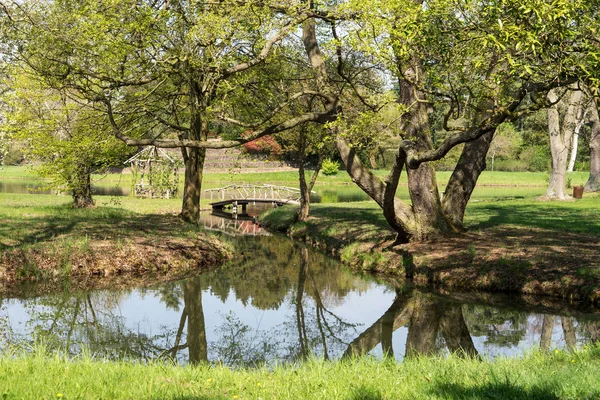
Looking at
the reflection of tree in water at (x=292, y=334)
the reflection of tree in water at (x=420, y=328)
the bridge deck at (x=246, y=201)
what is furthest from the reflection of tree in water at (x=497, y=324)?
the bridge deck at (x=246, y=201)

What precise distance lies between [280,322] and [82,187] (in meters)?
10.7

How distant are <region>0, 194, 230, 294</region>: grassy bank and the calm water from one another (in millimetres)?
1149

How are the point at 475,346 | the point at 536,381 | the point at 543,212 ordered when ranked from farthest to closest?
the point at 543,212, the point at 475,346, the point at 536,381

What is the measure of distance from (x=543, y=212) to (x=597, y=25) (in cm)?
1669

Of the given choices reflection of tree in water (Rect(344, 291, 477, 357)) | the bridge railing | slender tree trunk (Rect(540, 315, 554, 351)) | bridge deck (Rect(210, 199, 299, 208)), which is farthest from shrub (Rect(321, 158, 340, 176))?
slender tree trunk (Rect(540, 315, 554, 351))

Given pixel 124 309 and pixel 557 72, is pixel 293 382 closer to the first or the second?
pixel 557 72

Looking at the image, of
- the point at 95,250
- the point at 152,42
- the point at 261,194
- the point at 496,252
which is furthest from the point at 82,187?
the point at 261,194

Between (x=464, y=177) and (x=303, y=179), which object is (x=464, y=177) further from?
(x=303, y=179)

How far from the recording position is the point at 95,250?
16.2 metres

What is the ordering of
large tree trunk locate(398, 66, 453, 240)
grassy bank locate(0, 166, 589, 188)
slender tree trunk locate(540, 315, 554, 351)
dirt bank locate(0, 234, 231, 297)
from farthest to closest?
grassy bank locate(0, 166, 589, 188)
large tree trunk locate(398, 66, 453, 240)
dirt bank locate(0, 234, 231, 297)
slender tree trunk locate(540, 315, 554, 351)

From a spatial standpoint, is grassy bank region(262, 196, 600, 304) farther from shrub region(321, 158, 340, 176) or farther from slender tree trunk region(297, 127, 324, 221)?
shrub region(321, 158, 340, 176)

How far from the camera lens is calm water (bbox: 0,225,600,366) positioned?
408 inches

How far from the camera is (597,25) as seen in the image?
895 centimetres


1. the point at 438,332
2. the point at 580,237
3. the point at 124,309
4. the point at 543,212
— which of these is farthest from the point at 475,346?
the point at 543,212
